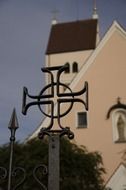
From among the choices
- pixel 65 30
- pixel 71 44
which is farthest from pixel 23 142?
pixel 65 30

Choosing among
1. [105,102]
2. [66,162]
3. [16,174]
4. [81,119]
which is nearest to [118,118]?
[105,102]

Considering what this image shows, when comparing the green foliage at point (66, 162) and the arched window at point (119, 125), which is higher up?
the arched window at point (119, 125)

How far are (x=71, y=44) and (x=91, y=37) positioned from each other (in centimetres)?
210

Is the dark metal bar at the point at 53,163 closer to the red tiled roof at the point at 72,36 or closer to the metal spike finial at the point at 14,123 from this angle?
the metal spike finial at the point at 14,123

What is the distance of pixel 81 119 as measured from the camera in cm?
1947

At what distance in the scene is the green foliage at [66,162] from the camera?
43.2ft

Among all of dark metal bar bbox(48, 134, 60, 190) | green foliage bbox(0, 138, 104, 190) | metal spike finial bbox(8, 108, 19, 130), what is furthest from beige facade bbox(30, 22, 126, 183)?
dark metal bar bbox(48, 134, 60, 190)

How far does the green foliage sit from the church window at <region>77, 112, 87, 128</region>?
4314 mm

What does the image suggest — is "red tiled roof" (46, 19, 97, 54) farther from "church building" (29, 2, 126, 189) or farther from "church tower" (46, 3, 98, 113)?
"church building" (29, 2, 126, 189)

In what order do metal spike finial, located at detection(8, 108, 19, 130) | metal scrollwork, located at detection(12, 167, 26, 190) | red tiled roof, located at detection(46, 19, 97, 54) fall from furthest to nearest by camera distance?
1. red tiled roof, located at detection(46, 19, 97, 54)
2. metal spike finial, located at detection(8, 108, 19, 130)
3. metal scrollwork, located at detection(12, 167, 26, 190)

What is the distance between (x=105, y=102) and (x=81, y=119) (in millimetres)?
1332

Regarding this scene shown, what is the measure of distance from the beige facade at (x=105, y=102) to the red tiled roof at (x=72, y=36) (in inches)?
707

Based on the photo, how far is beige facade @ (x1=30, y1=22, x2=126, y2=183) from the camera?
18434 mm

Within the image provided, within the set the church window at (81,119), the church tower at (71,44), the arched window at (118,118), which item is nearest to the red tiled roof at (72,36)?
the church tower at (71,44)
